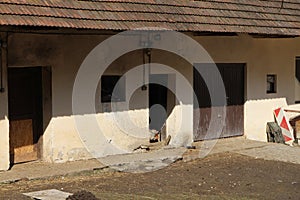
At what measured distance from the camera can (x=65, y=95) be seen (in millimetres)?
11477

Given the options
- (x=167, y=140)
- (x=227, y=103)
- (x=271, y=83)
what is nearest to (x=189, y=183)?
(x=167, y=140)

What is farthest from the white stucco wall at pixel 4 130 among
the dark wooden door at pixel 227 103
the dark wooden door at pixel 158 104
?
the dark wooden door at pixel 227 103

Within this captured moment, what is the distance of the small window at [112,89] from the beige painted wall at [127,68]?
215 mm

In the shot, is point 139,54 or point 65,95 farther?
point 139,54

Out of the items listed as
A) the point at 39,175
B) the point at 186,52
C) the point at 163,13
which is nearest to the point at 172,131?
the point at 186,52

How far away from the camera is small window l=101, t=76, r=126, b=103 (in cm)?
1228

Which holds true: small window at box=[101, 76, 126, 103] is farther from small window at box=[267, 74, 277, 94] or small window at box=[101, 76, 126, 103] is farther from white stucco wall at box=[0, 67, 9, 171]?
small window at box=[267, 74, 277, 94]

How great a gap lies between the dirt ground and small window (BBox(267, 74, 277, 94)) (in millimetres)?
4623

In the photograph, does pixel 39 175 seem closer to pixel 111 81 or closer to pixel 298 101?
pixel 111 81

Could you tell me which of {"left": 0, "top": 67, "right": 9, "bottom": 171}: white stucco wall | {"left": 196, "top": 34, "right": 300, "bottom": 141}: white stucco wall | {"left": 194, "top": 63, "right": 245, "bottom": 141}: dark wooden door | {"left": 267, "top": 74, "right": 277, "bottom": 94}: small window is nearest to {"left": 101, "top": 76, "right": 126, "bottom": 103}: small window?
{"left": 0, "top": 67, "right": 9, "bottom": 171}: white stucco wall

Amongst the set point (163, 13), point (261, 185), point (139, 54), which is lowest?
point (261, 185)

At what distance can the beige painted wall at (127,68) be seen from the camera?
11000 mm

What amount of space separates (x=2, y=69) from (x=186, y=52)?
199 inches

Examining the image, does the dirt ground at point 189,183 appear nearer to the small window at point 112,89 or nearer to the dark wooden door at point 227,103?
the small window at point 112,89
